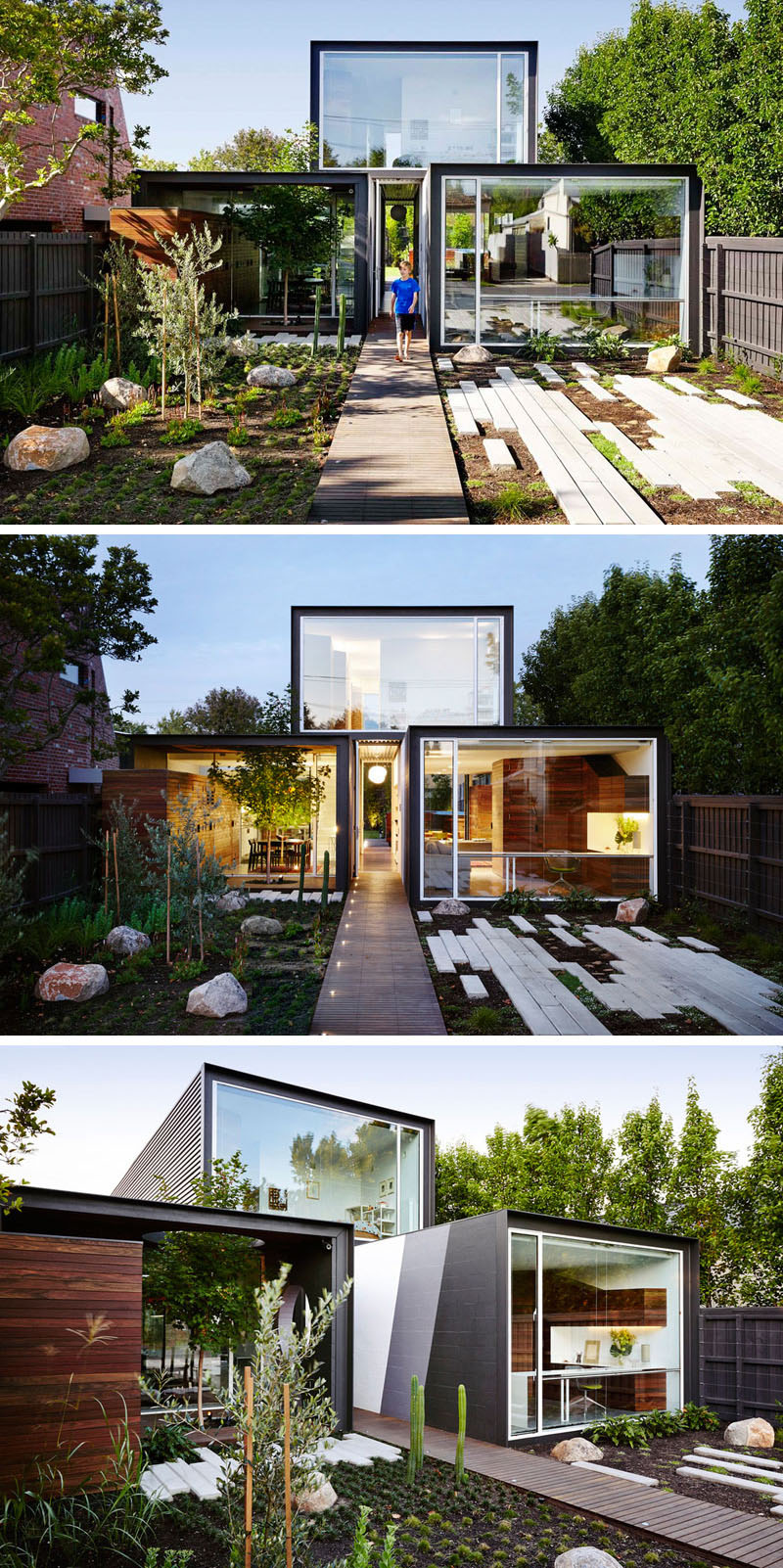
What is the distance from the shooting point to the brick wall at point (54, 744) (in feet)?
36.6

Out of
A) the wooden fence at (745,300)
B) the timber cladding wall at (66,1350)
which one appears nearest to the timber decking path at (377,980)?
the timber cladding wall at (66,1350)

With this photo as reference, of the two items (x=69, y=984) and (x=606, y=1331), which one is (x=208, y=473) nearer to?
(x=69, y=984)

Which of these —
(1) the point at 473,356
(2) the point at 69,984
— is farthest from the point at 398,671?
(2) the point at 69,984

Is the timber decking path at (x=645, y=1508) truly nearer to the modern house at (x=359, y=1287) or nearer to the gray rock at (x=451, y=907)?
the modern house at (x=359, y=1287)

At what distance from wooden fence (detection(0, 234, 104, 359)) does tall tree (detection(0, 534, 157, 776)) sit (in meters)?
2.17

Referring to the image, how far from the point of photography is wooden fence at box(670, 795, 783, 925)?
1020 centimetres

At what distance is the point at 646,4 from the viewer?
21.6 metres

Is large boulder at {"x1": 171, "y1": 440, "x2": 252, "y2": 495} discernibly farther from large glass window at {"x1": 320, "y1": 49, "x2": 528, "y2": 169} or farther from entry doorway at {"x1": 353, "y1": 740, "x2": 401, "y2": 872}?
entry doorway at {"x1": 353, "y1": 740, "x2": 401, "y2": 872}

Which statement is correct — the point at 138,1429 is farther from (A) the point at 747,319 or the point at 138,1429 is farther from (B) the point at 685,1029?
(A) the point at 747,319

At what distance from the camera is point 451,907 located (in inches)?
→ 499

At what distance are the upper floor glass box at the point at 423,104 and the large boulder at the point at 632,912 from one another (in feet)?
44.1

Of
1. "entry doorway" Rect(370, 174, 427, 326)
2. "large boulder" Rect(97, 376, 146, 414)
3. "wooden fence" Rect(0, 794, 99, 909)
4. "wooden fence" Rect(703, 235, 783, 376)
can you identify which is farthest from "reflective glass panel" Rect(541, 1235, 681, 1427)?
"entry doorway" Rect(370, 174, 427, 326)

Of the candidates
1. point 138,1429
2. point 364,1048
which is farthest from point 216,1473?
point 364,1048

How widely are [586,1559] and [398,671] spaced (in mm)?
12070
